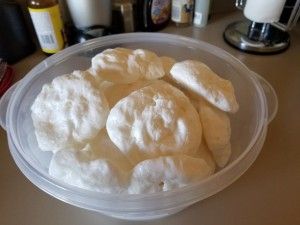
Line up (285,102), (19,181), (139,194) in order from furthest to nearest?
1. (285,102)
2. (19,181)
3. (139,194)

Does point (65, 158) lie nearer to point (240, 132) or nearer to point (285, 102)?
point (240, 132)

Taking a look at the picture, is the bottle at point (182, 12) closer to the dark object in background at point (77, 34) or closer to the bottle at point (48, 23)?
the dark object in background at point (77, 34)

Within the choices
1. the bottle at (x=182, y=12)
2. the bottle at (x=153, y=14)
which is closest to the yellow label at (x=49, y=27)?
the bottle at (x=153, y=14)

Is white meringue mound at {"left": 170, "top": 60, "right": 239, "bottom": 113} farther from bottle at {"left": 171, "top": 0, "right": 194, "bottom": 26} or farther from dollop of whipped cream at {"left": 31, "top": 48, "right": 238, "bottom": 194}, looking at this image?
bottle at {"left": 171, "top": 0, "right": 194, "bottom": 26}

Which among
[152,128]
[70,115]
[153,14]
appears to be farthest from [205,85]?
[153,14]

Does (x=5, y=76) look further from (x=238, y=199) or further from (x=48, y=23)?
(x=238, y=199)

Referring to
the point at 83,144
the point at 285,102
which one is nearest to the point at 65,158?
the point at 83,144
